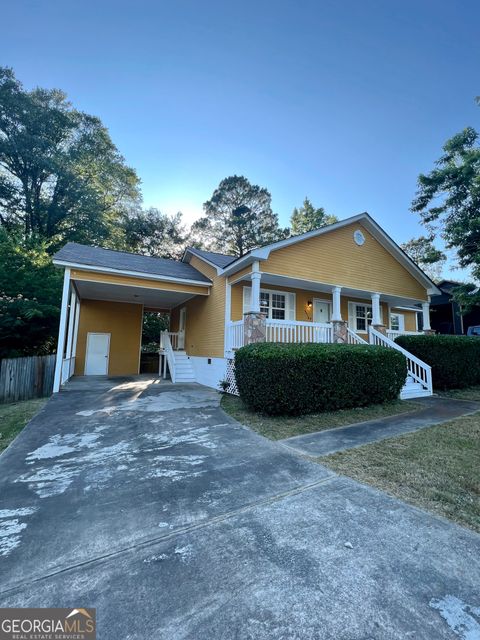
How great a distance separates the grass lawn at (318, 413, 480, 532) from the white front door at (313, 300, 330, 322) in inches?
310

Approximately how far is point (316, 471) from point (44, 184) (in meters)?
30.0

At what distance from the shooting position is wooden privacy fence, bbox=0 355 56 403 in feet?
30.4

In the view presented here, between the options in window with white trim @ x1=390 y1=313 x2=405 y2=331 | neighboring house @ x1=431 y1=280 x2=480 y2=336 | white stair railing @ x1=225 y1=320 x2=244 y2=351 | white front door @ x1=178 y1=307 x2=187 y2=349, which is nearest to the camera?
white stair railing @ x1=225 y1=320 x2=244 y2=351

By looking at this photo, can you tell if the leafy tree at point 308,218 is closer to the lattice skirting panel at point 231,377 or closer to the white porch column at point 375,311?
the white porch column at point 375,311

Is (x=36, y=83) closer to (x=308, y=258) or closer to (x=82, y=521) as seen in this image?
(x=308, y=258)

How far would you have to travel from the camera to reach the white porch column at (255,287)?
30.8 ft

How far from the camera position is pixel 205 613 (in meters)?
1.78

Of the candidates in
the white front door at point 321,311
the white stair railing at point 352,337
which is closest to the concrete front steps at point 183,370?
the white front door at point 321,311

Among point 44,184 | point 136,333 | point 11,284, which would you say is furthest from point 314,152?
point 44,184

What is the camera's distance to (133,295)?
1359cm

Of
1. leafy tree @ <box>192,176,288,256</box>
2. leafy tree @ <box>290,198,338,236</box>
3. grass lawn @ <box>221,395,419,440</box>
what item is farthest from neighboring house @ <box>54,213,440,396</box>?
leafy tree @ <box>290,198,338,236</box>

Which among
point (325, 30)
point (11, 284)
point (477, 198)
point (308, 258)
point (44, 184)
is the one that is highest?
point (44, 184)

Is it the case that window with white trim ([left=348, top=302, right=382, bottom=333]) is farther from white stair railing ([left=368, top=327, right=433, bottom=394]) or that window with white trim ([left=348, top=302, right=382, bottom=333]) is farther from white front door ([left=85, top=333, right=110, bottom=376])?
white front door ([left=85, top=333, right=110, bottom=376])

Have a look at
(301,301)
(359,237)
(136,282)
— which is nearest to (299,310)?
(301,301)
